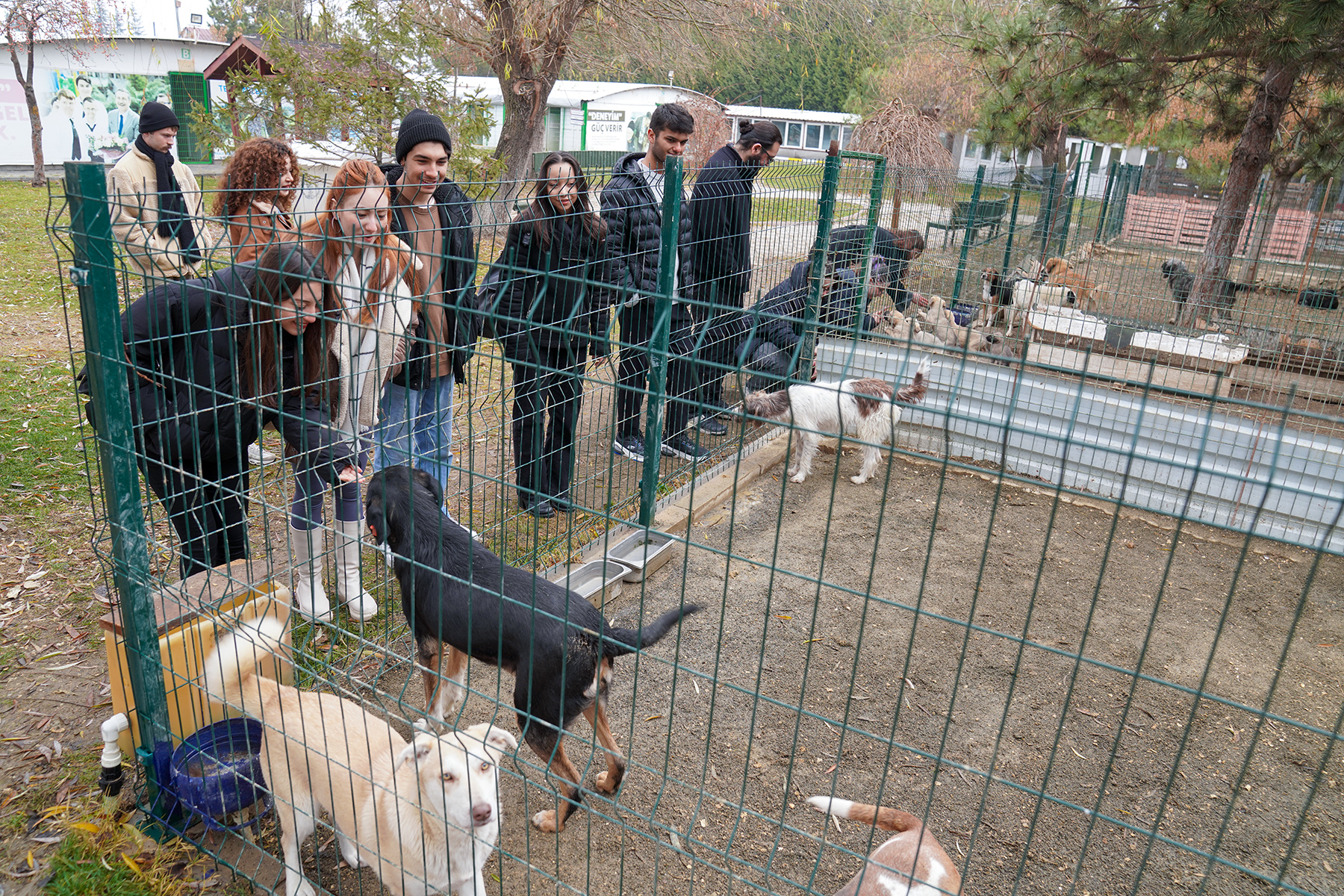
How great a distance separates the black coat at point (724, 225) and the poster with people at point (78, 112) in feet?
66.1

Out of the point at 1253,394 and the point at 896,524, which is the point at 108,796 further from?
the point at 1253,394

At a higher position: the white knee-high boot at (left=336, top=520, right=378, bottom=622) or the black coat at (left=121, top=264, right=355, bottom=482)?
the black coat at (left=121, top=264, right=355, bottom=482)

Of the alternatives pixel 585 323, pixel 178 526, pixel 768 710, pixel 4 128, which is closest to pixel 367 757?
pixel 178 526

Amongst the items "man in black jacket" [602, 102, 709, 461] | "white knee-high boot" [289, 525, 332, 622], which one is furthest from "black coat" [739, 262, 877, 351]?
"white knee-high boot" [289, 525, 332, 622]

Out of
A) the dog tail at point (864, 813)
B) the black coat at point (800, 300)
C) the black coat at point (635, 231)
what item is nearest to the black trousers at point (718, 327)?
the black coat at point (635, 231)

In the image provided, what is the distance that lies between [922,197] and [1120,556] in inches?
196

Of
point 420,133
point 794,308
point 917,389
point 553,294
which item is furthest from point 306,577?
point 794,308

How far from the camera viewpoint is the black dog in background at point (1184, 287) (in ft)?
32.2

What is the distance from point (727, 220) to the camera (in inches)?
234

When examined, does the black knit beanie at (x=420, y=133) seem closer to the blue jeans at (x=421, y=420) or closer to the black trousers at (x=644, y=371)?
the blue jeans at (x=421, y=420)

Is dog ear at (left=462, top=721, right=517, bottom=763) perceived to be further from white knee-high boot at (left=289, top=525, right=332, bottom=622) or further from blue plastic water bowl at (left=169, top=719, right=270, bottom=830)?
white knee-high boot at (left=289, top=525, right=332, bottom=622)

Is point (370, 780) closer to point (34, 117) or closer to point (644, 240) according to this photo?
point (644, 240)

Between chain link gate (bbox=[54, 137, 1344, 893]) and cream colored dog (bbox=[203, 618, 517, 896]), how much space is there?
4.9 inches

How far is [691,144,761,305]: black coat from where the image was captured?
572 cm
